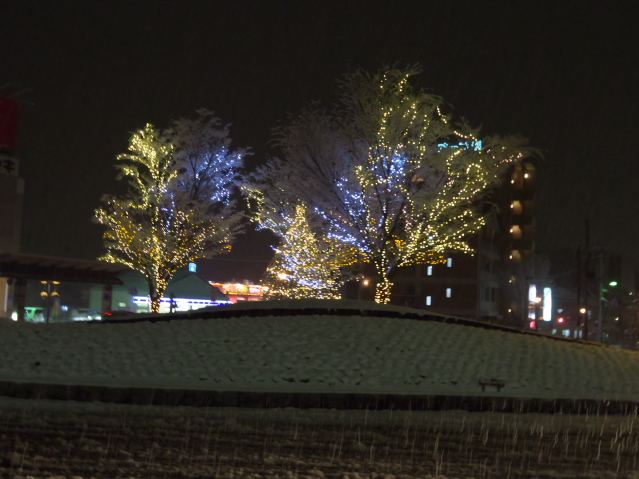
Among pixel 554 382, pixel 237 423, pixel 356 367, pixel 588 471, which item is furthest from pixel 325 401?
A: pixel 554 382

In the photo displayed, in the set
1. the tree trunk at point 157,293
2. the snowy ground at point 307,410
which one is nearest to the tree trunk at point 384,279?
the snowy ground at point 307,410

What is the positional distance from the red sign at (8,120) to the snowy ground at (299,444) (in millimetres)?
32302

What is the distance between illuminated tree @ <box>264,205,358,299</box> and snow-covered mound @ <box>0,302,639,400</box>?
1504 centimetres

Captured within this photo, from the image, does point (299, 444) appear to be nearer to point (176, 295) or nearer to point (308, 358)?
point (308, 358)

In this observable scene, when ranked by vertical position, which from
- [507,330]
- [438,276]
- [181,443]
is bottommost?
[181,443]

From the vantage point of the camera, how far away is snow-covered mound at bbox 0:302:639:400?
529 inches

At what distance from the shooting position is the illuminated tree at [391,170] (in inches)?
1136

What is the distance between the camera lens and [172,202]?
37.3 m

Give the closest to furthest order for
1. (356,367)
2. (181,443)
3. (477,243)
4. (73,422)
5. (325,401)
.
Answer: (181,443) → (73,422) → (325,401) → (356,367) → (477,243)

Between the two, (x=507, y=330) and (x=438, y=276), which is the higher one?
(x=438, y=276)

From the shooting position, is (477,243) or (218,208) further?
(477,243)

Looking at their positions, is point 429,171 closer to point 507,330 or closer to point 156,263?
point 507,330

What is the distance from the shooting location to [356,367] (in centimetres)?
1495

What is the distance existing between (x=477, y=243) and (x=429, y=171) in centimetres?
3533
